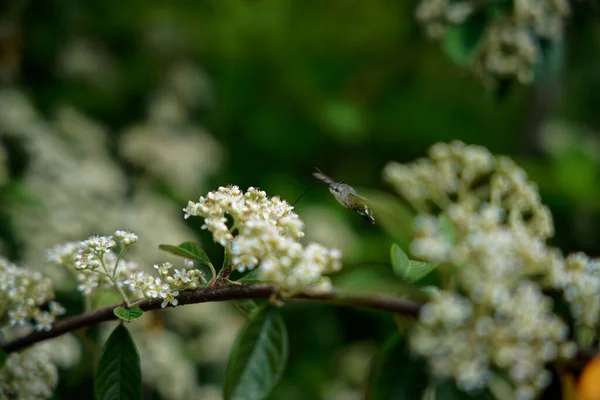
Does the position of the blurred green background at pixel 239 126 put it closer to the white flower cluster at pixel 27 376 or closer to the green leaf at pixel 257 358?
the white flower cluster at pixel 27 376

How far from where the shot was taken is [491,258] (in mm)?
757

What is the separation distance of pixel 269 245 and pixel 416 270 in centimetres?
23

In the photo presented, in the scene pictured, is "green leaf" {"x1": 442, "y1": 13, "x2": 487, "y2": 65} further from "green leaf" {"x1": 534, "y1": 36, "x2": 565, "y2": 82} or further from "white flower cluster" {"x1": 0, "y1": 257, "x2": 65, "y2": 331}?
"white flower cluster" {"x1": 0, "y1": 257, "x2": 65, "y2": 331}

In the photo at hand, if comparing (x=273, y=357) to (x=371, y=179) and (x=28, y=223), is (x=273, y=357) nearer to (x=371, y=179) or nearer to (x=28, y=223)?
(x=28, y=223)

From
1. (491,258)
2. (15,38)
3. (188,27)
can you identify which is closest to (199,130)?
(188,27)

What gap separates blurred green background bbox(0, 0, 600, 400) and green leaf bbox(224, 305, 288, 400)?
42.6 inches

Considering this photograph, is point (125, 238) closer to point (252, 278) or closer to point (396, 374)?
point (252, 278)

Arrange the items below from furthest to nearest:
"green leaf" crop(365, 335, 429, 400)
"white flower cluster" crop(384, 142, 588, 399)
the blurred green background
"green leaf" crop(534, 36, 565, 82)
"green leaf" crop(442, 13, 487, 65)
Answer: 1. the blurred green background
2. "green leaf" crop(534, 36, 565, 82)
3. "green leaf" crop(442, 13, 487, 65)
4. "green leaf" crop(365, 335, 429, 400)
5. "white flower cluster" crop(384, 142, 588, 399)

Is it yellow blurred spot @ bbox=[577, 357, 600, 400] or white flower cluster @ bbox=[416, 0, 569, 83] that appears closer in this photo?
yellow blurred spot @ bbox=[577, 357, 600, 400]

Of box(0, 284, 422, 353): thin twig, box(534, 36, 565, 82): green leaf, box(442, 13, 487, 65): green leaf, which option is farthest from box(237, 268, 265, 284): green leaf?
box(534, 36, 565, 82): green leaf

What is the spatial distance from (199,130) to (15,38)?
1.16 m

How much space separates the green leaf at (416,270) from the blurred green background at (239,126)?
1.01m

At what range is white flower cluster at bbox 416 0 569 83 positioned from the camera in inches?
58.9

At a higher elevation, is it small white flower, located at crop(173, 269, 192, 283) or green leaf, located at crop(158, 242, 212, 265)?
green leaf, located at crop(158, 242, 212, 265)
